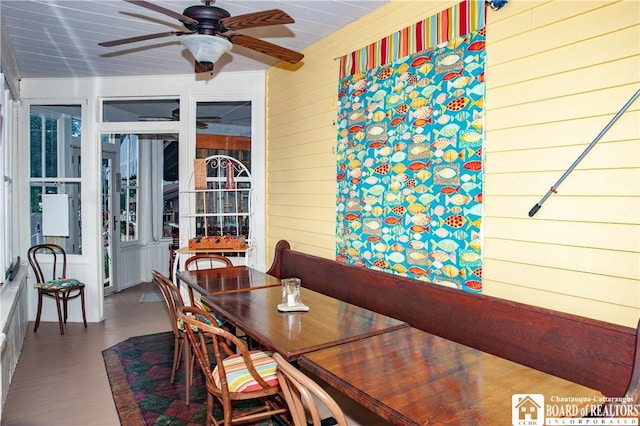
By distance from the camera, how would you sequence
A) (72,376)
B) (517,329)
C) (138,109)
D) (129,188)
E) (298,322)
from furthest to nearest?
(129,188) → (138,109) → (72,376) → (298,322) → (517,329)

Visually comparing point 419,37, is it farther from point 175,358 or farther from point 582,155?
point 175,358

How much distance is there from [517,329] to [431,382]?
0.75 m

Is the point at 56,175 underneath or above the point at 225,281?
above

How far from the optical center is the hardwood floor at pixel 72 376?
2799 mm

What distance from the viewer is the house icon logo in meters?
1.25

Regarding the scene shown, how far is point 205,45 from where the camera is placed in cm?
237

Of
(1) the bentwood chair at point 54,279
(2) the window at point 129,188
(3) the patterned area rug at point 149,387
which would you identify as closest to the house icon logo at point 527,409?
(3) the patterned area rug at point 149,387

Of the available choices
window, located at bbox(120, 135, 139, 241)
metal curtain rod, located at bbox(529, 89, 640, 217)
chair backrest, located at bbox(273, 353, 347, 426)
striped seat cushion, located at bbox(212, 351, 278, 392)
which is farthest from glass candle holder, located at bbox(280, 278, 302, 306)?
window, located at bbox(120, 135, 139, 241)

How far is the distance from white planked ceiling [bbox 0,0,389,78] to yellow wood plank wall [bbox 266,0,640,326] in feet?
3.21

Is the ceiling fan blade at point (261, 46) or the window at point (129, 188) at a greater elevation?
the ceiling fan blade at point (261, 46)

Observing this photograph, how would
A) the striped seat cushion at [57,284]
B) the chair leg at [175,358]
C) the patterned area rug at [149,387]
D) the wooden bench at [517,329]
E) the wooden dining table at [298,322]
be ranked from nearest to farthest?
1. the wooden bench at [517,329]
2. the wooden dining table at [298,322]
3. the patterned area rug at [149,387]
4. the chair leg at [175,358]
5. the striped seat cushion at [57,284]

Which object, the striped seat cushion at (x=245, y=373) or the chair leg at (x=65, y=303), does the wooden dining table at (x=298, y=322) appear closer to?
the striped seat cushion at (x=245, y=373)

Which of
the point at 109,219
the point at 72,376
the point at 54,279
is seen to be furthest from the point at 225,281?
the point at 109,219

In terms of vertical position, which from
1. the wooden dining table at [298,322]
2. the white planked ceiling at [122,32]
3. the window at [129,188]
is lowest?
the wooden dining table at [298,322]
